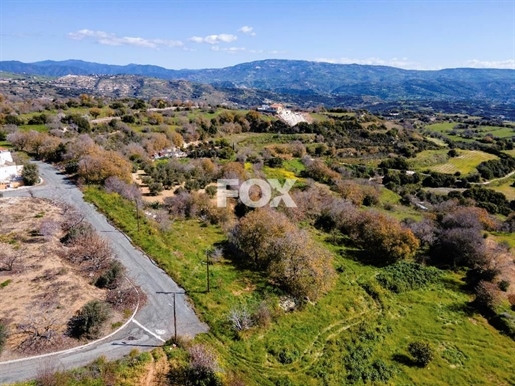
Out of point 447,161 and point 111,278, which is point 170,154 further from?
point 447,161

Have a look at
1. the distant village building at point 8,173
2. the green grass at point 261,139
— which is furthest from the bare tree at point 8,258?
the green grass at point 261,139

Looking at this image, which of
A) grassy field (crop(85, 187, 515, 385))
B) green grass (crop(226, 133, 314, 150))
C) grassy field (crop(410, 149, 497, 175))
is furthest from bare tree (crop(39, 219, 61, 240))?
grassy field (crop(410, 149, 497, 175))

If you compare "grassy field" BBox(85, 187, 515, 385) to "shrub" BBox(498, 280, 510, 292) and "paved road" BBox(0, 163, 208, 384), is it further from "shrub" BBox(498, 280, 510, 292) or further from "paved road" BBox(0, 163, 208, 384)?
"shrub" BBox(498, 280, 510, 292)

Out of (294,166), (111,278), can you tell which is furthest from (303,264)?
(294,166)

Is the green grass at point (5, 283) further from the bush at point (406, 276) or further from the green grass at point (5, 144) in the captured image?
the green grass at point (5, 144)

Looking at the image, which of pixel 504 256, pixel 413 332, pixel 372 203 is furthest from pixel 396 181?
pixel 413 332

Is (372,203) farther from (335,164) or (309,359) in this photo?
(309,359)

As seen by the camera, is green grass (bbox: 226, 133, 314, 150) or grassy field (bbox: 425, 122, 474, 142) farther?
grassy field (bbox: 425, 122, 474, 142)
